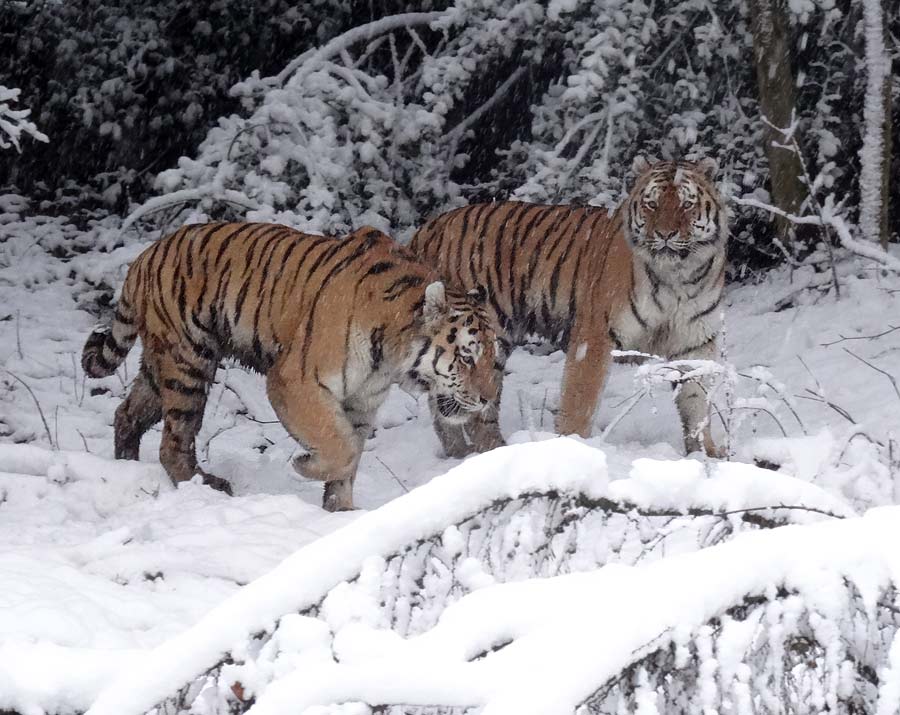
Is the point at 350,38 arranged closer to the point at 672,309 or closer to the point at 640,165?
the point at 640,165

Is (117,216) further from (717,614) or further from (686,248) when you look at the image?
(717,614)

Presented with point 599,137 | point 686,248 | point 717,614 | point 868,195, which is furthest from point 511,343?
point 717,614

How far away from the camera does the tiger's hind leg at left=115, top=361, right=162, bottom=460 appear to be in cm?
553

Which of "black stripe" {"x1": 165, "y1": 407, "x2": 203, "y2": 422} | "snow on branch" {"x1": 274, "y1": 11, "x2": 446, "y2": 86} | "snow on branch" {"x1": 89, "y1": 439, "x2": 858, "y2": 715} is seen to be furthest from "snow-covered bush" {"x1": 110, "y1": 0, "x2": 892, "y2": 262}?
"snow on branch" {"x1": 89, "y1": 439, "x2": 858, "y2": 715}

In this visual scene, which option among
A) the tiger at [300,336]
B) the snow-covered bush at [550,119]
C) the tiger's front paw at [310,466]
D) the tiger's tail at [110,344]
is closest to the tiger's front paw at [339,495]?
the tiger at [300,336]

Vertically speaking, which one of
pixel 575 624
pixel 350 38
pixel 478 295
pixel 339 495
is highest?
pixel 575 624

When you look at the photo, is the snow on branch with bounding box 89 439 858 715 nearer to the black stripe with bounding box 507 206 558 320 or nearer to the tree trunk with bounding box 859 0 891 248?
the black stripe with bounding box 507 206 558 320

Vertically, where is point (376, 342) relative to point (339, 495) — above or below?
above

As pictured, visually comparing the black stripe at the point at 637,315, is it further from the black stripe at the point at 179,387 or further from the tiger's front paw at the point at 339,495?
the black stripe at the point at 179,387

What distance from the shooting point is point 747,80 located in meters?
8.41

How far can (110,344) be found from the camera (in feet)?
18.0

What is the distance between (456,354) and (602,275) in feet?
4.43

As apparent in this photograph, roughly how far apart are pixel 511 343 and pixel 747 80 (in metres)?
3.35

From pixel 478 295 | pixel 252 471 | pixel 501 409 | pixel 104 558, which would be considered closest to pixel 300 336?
pixel 478 295
